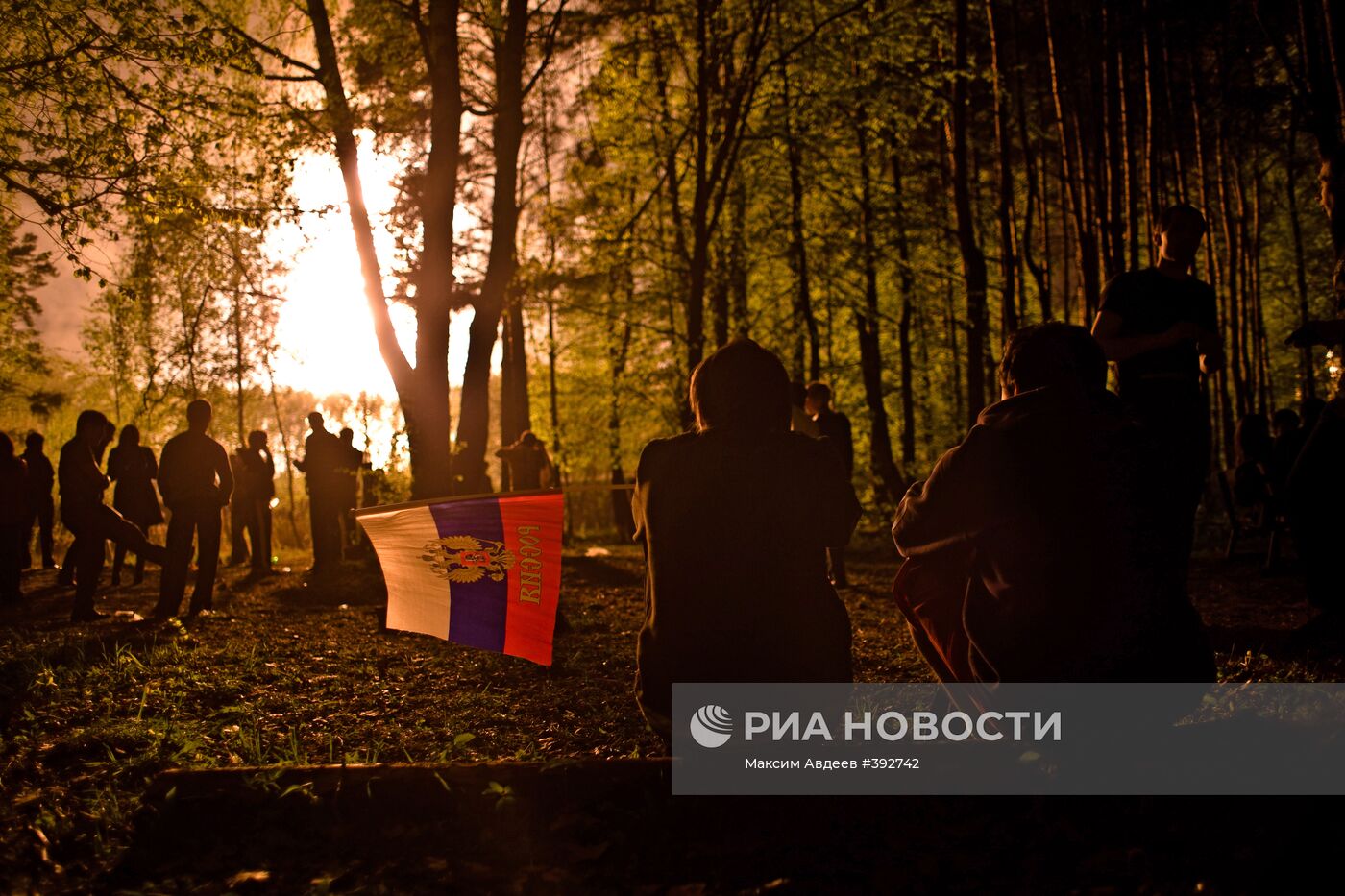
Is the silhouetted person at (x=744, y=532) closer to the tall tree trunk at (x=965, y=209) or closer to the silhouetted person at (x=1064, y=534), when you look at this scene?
the silhouetted person at (x=1064, y=534)

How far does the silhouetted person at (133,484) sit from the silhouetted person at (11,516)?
2753 millimetres

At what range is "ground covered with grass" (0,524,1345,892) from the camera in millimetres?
3346

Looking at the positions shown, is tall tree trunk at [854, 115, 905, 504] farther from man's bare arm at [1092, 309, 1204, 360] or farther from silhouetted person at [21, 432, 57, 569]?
man's bare arm at [1092, 309, 1204, 360]

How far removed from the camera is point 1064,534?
3.42 metres

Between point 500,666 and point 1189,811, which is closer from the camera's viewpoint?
point 1189,811

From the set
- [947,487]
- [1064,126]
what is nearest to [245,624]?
[947,487]

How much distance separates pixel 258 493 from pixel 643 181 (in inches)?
509

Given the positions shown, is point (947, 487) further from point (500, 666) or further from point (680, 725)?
point (500, 666)

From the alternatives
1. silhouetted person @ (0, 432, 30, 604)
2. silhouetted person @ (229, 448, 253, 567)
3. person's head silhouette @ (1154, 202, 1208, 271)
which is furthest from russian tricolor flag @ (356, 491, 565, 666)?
silhouetted person @ (229, 448, 253, 567)

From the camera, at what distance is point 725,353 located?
3768mm

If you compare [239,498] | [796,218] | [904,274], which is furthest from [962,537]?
[904,274]

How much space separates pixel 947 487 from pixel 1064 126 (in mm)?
13677

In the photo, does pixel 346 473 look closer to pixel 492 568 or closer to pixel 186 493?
pixel 186 493

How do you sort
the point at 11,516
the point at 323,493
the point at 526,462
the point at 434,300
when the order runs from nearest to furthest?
the point at 434,300 → the point at 11,516 → the point at 323,493 → the point at 526,462
